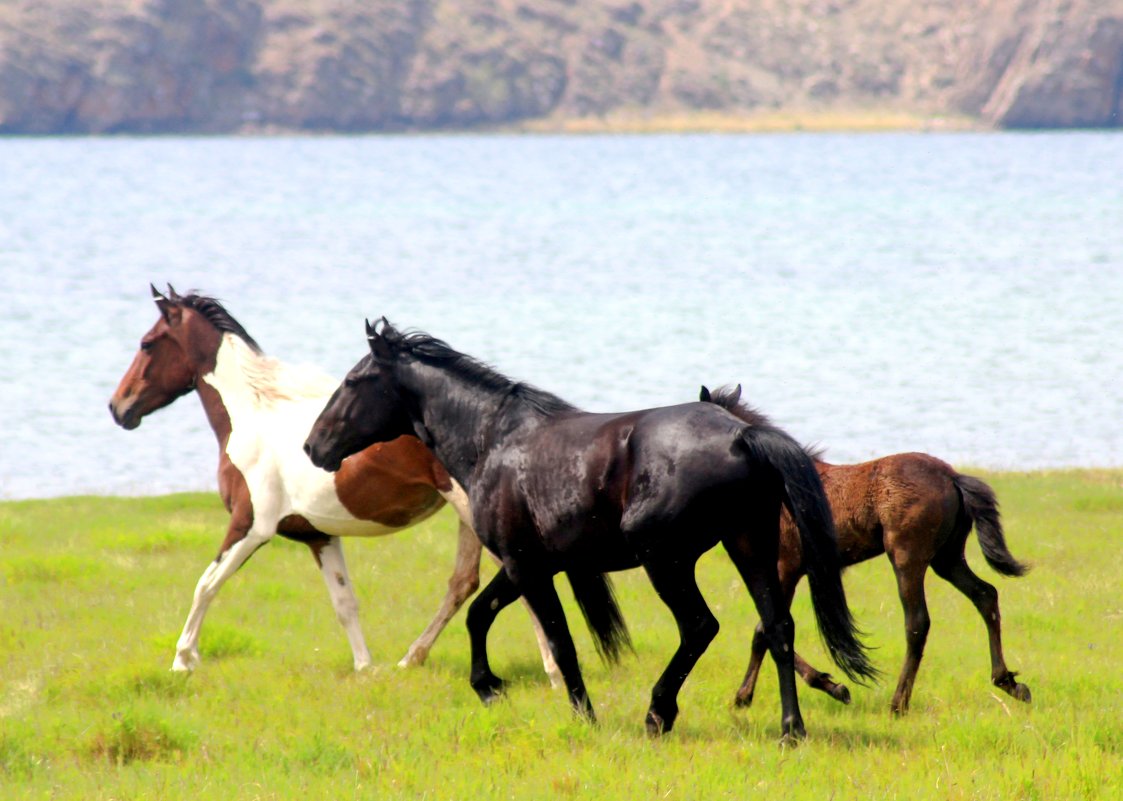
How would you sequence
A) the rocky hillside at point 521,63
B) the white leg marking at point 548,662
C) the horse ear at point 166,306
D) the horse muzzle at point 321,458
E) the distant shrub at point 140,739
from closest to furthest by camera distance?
the distant shrub at point 140,739 → the horse muzzle at point 321,458 → the white leg marking at point 548,662 → the horse ear at point 166,306 → the rocky hillside at point 521,63

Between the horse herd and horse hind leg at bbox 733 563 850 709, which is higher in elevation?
the horse herd

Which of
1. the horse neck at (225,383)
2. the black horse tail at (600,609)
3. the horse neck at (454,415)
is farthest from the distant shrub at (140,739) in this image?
the horse neck at (225,383)

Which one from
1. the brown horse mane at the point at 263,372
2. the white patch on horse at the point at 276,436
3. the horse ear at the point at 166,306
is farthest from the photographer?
the horse ear at the point at 166,306

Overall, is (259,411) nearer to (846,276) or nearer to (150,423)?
(150,423)

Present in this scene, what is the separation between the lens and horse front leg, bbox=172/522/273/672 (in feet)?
28.7

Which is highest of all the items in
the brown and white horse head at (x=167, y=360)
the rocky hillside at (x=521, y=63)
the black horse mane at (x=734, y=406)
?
the black horse mane at (x=734, y=406)

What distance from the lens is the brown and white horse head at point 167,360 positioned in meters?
9.52

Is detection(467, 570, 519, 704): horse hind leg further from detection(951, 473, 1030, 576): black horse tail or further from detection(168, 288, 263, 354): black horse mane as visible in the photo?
detection(168, 288, 263, 354): black horse mane

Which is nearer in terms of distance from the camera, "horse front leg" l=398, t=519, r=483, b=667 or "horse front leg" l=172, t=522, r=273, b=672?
"horse front leg" l=172, t=522, r=273, b=672

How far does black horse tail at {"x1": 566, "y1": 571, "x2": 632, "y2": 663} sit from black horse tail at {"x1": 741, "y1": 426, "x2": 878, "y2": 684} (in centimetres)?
116

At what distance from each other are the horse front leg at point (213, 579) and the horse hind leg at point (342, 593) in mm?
501

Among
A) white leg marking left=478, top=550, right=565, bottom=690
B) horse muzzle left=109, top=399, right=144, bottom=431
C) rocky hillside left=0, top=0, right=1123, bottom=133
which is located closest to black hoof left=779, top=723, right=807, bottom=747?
white leg marking left=478, top=550, right=565, bottom=690

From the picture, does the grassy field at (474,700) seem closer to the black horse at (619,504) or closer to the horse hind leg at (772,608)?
the horse hind leg at (772,608)

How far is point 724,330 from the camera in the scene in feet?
107
